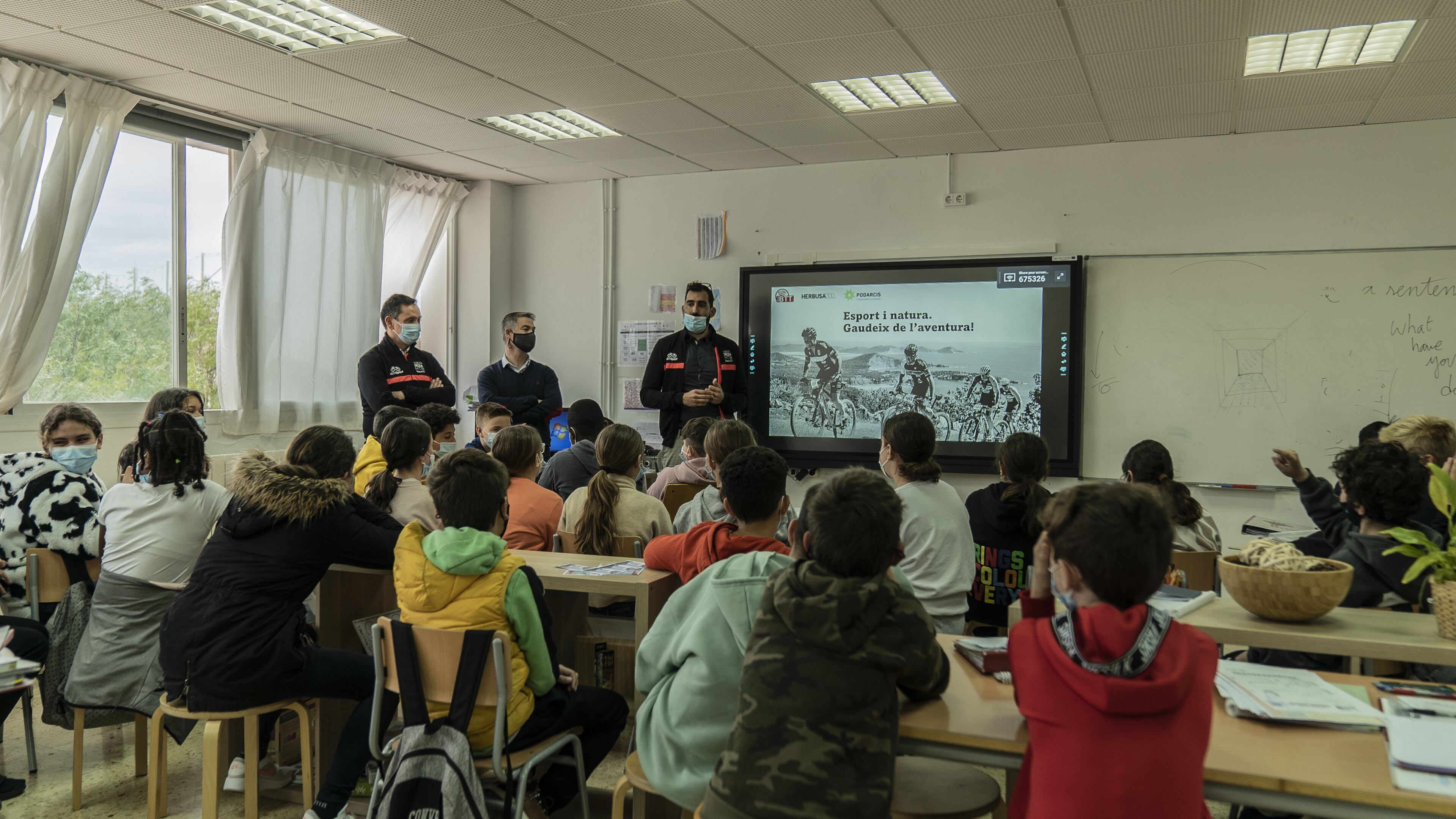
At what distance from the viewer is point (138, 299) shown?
5234mm

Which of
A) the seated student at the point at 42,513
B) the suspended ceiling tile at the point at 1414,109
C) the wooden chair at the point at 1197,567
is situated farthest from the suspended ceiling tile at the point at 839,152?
the seated student at the point at 42,513

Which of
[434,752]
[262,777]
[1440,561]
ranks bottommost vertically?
[262,777]

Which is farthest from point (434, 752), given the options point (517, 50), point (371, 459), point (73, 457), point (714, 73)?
point (714, 73)

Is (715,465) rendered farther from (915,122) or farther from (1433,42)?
(1433,42)

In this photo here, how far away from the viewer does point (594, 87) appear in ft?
15.7

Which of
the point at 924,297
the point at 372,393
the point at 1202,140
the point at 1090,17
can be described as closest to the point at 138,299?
the point at 372,393

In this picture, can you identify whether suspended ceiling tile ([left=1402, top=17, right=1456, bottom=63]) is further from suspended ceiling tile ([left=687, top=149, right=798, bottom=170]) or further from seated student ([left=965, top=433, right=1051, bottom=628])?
suspended ceiling tile ([left=687, top=149, right=798, bottom=170])

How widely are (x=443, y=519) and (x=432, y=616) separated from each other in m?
0.24

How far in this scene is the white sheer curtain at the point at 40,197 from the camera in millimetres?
4355

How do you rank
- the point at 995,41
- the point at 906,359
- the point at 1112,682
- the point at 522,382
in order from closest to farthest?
1. the point at 1112,682
2. the point at 995,41
3. the point at 906,359
4. the point at 522,382

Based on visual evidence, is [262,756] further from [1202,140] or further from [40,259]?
[1202,140]

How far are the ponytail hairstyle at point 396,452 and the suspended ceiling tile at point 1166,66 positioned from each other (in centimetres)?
312

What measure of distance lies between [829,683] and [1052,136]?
4637mm

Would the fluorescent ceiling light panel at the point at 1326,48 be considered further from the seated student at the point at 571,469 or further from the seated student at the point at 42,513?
the seated student at the point at 42,513
